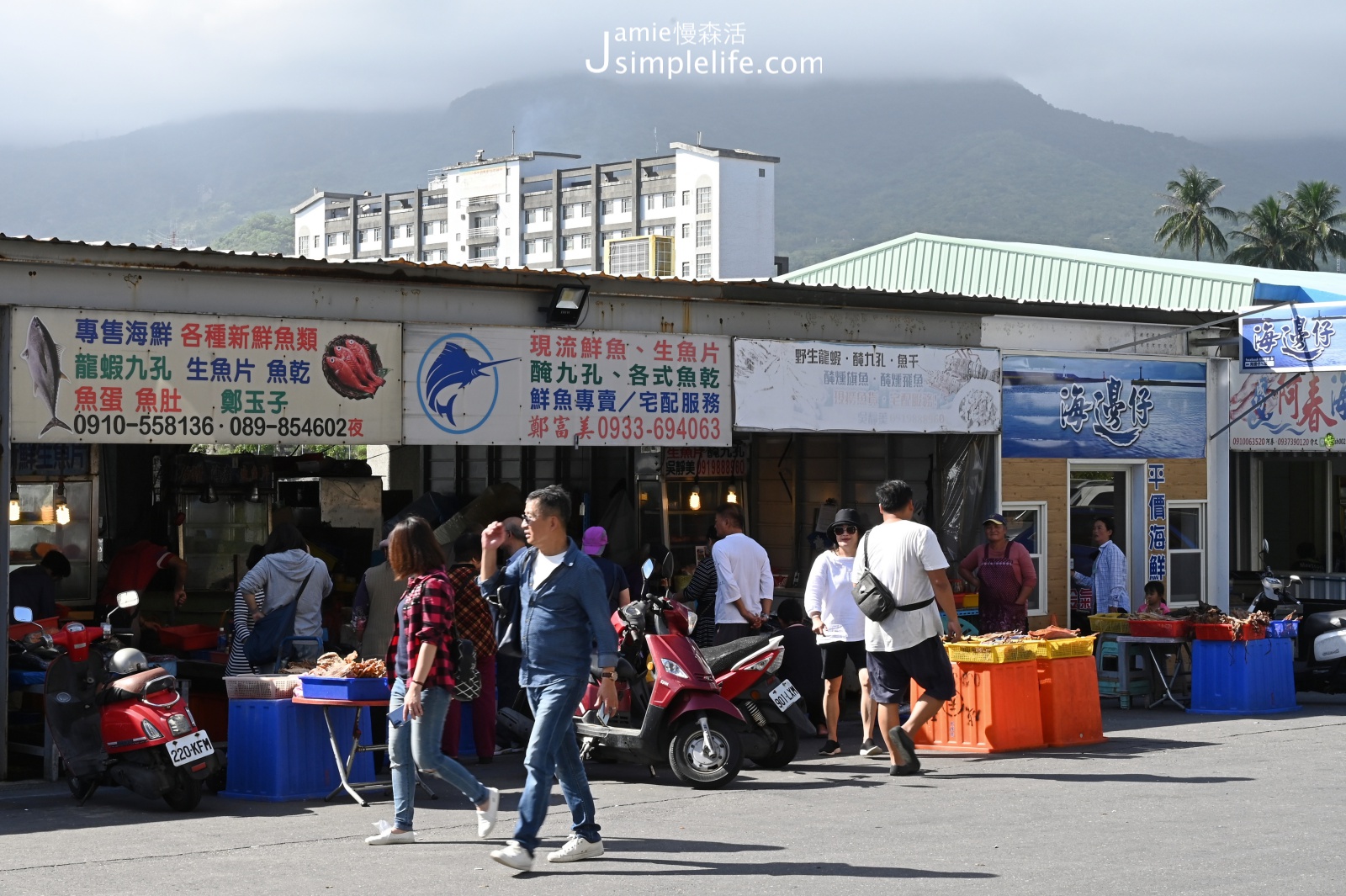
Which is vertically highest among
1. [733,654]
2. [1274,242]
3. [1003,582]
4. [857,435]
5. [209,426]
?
[1274,242]

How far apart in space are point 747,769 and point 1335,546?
1729cm

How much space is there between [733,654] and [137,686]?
3.85 metres

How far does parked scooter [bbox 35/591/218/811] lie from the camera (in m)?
9.56

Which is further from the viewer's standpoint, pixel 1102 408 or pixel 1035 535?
pixel 1102 408

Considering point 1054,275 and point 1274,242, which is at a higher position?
point 1274,242

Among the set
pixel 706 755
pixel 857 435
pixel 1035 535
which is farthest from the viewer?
pixel 857 435

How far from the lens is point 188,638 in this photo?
12836mm

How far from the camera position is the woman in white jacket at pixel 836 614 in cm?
1195

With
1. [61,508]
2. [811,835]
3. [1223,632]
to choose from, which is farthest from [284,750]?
[1223,632]

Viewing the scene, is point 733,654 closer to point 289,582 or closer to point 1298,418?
point 289,582

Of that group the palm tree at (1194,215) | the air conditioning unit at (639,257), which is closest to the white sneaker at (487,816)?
the air conditioning unit at (639,257)

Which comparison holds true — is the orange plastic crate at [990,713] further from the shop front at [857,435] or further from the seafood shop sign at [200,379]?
the seafood shop sign at [200,379]

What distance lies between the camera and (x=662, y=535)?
715 inches

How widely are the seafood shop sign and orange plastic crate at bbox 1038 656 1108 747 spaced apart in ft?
17.8
